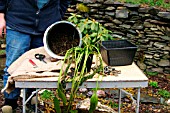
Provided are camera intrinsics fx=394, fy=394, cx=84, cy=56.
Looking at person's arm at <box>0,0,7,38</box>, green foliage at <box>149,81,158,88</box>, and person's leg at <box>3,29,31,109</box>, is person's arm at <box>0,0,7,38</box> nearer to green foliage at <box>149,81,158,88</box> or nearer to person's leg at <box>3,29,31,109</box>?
person's leg at <box>3,29,31,109</box>

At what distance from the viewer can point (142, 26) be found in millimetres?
6312

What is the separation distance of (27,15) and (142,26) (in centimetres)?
309

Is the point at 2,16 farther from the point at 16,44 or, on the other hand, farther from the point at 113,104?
the point at 113,104

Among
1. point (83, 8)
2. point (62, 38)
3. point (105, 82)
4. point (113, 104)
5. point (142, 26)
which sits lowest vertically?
point (113, 104)

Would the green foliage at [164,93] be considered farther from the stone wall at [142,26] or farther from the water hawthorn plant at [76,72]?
the water hawthorn plant at [76,72]

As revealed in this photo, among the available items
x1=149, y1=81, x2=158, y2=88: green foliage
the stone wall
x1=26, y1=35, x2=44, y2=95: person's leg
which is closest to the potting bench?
x1=26, y1=35, x2=44, y2=95: person's leg

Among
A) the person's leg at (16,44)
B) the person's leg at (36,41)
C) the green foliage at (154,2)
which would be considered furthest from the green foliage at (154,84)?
the person's leg at (16,44)

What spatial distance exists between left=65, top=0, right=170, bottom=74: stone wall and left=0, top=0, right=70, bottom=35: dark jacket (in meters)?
2.81

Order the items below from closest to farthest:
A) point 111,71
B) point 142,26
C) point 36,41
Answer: point 111,71
point 36,41
point 142,26

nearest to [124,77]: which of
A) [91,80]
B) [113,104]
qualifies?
[91,80]

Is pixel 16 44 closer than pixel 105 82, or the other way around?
pixel 105 82

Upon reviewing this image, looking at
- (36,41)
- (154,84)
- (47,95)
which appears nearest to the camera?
(36,41)

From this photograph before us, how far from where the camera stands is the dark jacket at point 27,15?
11.7ft

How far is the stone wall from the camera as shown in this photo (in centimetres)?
618
